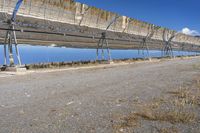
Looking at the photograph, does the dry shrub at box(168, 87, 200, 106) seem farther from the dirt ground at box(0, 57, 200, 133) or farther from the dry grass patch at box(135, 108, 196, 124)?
the dry grass patch at box(135, 108, 196, 124)

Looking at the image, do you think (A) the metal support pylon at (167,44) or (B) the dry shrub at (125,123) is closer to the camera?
(B) the dry shrub at (125,123)

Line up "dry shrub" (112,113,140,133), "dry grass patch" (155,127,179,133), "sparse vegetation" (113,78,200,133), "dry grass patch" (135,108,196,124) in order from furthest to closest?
"dry grass patch" (135,108,196,124), "sparse vegetation" (113,78,200,133), "dry shrub" (112,113,140,133), "dry grass patch" (155,127,179,133)

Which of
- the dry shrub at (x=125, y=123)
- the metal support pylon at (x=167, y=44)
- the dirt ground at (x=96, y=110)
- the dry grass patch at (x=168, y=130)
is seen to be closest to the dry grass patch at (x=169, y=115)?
the dirt ground at (x=96, y=110)

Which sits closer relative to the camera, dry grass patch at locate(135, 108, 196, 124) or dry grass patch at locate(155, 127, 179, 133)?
dry grass patch at locate(155, 127, 179, 133)

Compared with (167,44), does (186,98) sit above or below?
above

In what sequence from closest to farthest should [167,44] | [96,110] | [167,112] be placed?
[167,112]
[96,110]
[167,44]

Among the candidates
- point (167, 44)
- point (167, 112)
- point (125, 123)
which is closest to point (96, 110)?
point (125, 123)

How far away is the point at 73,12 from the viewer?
24.4 m

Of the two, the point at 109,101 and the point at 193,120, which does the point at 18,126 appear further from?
the point at 193,120

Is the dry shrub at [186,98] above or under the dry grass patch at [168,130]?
under

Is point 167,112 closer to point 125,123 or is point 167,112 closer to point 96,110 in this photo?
point 125,123

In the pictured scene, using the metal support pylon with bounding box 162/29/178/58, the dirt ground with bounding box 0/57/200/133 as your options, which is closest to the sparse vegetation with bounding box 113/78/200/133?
the dirt ground with bounding box 0/57/200/133

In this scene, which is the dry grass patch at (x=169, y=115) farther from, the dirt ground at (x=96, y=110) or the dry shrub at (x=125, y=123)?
the dry shrub at (x=125, y=123)

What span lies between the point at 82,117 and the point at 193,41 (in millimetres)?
75659
